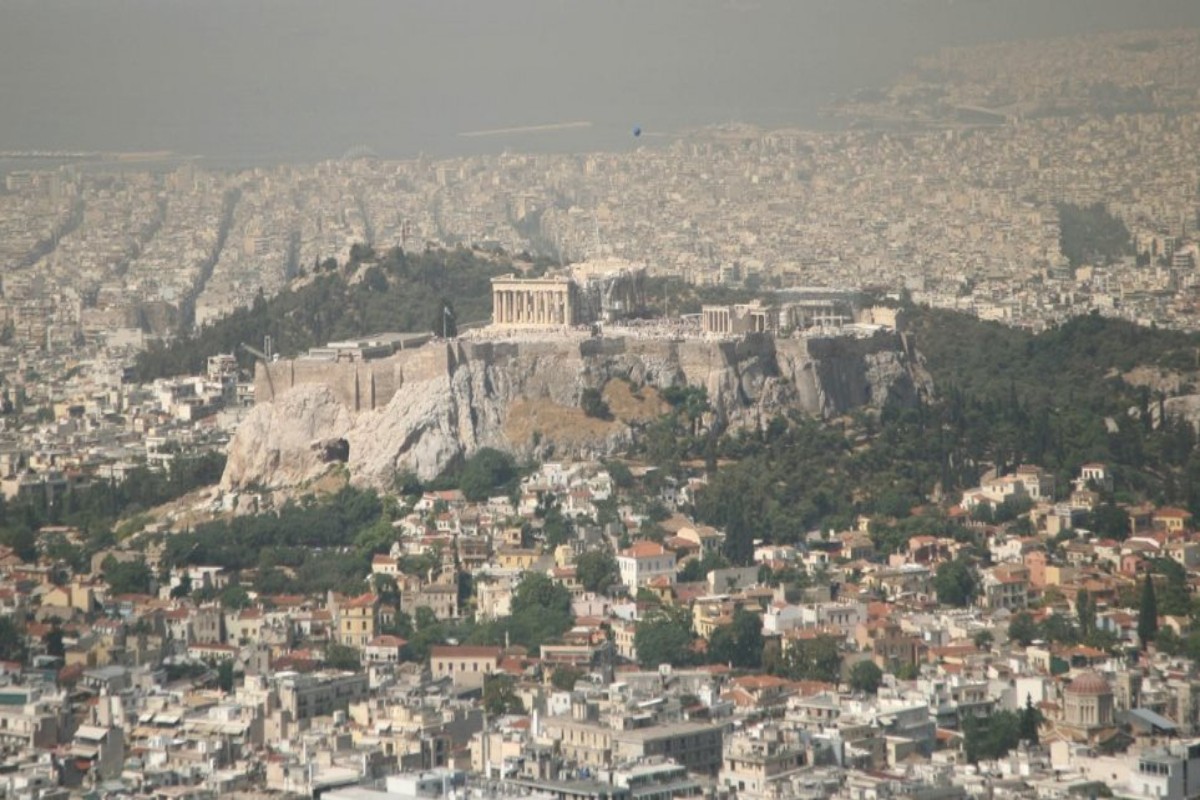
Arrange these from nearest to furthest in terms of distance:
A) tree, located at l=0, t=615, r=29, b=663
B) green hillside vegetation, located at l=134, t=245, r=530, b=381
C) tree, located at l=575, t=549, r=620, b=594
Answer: tree, located at l=0, t=615, r=29, b=663 < tree, located at l=575, t=549, r=620, b=594 < green hillside vegetation, located at l=134, t=245, r=530, b=381

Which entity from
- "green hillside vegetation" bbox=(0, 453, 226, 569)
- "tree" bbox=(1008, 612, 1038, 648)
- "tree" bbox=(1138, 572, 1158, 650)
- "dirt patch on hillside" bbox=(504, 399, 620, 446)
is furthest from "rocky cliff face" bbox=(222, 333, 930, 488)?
"tree" bbox=(1138, 572, 1158, 650)

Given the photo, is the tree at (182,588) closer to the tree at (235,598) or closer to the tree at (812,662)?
the tree at (235,598)

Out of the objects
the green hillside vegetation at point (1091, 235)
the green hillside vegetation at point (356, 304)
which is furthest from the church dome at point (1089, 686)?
the green hillside vegetation at point (1091, 235)

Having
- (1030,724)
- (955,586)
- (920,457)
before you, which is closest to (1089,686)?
(1030,724)

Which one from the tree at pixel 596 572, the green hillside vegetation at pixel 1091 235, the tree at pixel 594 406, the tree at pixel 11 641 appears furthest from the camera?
the green hillside vegetation at pixel 1091 235

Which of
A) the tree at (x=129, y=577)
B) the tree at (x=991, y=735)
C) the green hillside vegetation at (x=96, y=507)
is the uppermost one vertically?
the green hillside vegetation at (x=96, y=507)

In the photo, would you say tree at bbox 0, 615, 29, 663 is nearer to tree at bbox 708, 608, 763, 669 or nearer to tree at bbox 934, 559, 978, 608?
tree at bbox 708, 608, 763, 669

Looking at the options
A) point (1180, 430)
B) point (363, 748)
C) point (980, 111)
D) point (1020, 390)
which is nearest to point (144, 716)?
point (363, 748)
